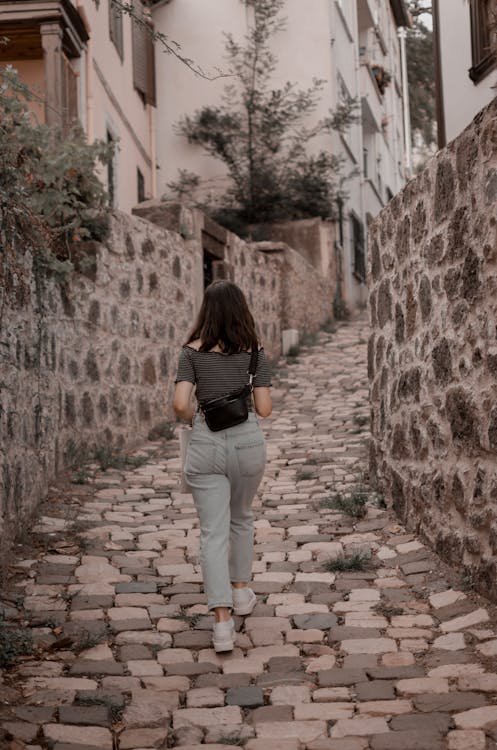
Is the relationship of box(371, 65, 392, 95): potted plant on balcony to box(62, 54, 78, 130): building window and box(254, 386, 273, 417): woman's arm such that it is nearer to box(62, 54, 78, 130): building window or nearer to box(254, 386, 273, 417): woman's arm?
box(62, 54, 78, 130): building window

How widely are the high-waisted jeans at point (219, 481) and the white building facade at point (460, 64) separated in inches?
228

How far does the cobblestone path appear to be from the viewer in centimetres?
363

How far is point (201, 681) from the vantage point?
4.18 meters

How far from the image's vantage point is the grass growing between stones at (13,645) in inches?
168

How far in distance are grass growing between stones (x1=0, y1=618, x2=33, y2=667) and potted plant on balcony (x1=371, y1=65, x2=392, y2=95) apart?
73.4ft

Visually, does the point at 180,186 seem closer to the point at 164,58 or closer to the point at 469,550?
the point at 164,58

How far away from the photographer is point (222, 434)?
4.68 metres

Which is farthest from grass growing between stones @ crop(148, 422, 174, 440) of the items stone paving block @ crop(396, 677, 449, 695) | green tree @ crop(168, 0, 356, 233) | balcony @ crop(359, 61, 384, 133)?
balcony @ crop(359, 61, 384, 133)

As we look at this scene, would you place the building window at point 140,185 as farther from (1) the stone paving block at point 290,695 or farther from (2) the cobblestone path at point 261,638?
(1) the stone paving block at point 290,695

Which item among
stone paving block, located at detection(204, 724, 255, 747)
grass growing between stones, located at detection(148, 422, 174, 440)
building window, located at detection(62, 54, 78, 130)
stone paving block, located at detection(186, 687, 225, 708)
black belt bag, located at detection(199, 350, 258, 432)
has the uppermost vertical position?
building window, located at detection(62, 54, 78, 130)

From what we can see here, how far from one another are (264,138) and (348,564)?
13.7m

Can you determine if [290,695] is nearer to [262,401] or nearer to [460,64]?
[262,401]

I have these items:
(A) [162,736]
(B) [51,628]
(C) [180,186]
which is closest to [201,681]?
(A) [162,736]

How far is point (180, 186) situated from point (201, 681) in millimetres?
15569
